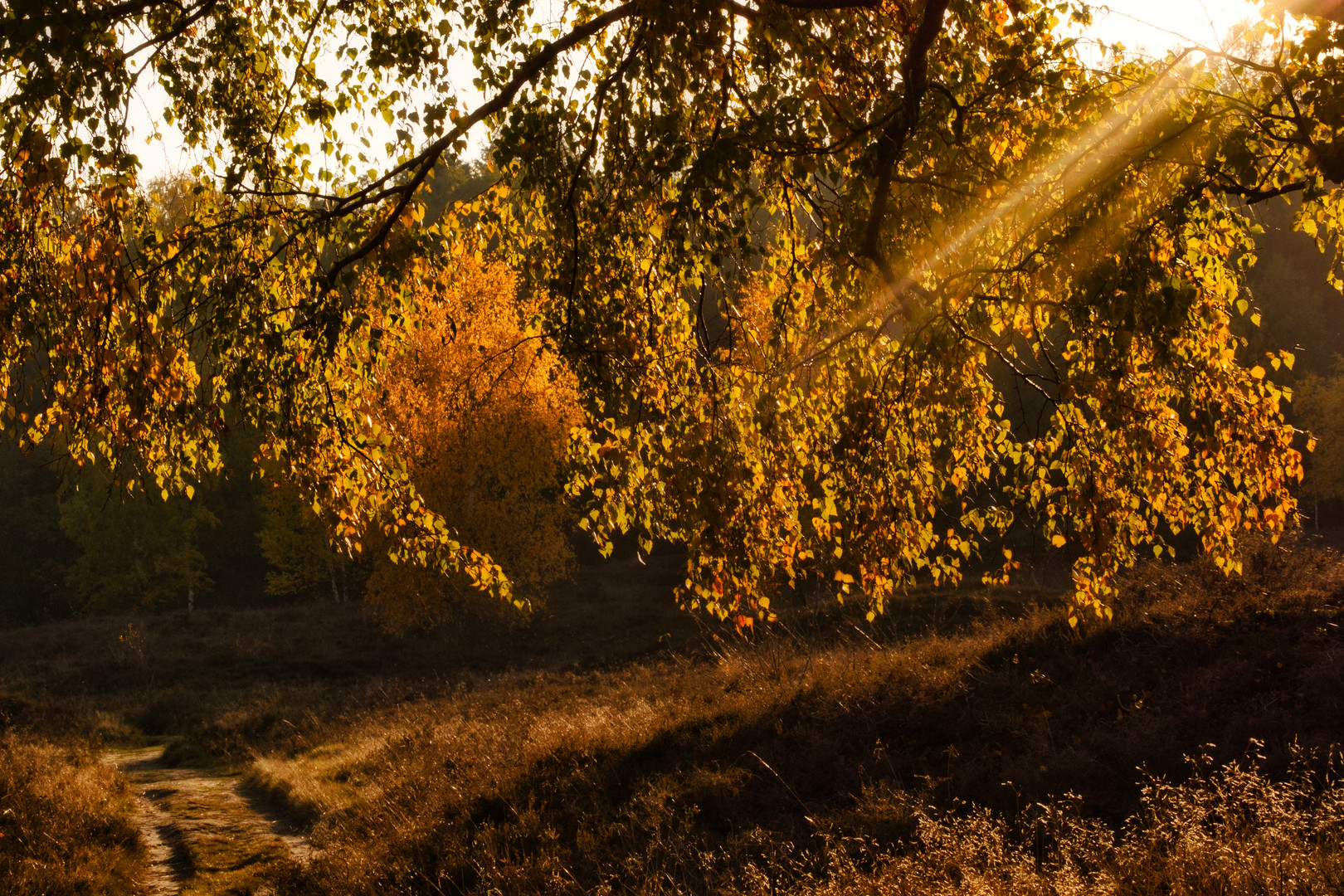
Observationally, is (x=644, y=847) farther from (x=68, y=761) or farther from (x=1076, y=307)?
(x=68, y=761)

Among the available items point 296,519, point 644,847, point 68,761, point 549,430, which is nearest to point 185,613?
point 296,519

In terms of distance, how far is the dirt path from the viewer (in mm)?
7176

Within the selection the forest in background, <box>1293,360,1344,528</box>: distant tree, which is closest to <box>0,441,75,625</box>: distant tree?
the forest in background

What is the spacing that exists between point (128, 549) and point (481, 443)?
89.9 feet

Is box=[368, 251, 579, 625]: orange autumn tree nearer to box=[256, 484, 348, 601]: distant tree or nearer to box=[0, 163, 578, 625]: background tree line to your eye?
box=[0, 163, 578, 625]: background tree line

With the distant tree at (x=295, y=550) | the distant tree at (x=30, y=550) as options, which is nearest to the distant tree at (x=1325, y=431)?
the distant tree at (x=295, y=550)

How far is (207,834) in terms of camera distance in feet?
28.0

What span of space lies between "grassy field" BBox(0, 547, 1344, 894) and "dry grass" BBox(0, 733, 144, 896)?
56 mm

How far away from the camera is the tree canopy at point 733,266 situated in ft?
13.3

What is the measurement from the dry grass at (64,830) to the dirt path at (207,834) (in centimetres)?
24

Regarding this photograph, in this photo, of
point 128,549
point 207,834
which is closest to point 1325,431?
point 207,834

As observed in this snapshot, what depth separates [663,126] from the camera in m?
4.04

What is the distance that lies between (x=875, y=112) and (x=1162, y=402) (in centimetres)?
222

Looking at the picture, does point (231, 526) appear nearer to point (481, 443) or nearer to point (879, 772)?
point (481, 443)
